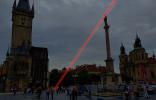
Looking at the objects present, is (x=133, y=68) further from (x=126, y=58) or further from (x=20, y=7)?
(x=20, y=7)

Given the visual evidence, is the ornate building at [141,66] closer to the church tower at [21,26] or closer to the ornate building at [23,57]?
the ornate building at [23,57]

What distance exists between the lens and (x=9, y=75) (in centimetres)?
6575

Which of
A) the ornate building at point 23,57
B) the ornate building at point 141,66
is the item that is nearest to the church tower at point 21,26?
the ornate building at point 23,57

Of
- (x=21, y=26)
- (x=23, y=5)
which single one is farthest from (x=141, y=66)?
(x=23, y=5)

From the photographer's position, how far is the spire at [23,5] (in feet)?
257

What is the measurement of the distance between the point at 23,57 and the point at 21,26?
13.5 metres

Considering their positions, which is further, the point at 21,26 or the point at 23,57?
the point at 21,26

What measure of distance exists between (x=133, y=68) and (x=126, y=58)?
1184 cm

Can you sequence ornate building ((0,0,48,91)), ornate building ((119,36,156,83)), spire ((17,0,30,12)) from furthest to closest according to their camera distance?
ornate building ((119,36,156,83)) < spire ((17,0,30,12)) < ornate building ((0,0,48,91))

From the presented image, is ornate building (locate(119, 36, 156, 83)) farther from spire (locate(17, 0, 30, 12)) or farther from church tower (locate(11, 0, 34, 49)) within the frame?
spire (locate(17, 0, 30, 12))

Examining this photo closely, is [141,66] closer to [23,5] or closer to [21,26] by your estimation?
[21,26]

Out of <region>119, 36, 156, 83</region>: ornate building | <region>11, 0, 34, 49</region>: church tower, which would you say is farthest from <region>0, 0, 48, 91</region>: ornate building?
<region>119, 36, 156, 83</region>: ornate building

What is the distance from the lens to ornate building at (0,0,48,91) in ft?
219

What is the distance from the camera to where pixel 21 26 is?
75.7 meters
